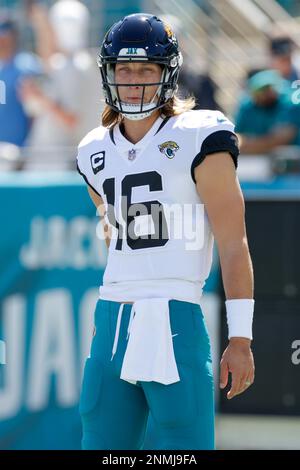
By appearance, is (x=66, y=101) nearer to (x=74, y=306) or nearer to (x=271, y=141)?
(x=271, y=141)

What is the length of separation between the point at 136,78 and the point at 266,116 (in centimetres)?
317

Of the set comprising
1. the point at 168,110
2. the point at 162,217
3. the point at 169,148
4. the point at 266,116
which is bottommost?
the point at 162,217

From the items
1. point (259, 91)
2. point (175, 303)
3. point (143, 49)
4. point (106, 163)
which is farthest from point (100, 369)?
point (259, 91)

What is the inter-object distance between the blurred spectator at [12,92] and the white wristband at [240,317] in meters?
3.78

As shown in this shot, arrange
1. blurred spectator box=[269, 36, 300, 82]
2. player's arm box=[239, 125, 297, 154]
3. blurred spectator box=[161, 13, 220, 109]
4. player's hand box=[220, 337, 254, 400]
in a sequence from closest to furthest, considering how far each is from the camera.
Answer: player's hand box=[220, 337, 254, 400], player's arm box=[239, 125, 297, 154], blurred spectator box=[269, 36, 300, 82], blurred spectator box=[161, 13, 220, 109]

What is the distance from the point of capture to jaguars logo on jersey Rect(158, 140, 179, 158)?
10.1ft

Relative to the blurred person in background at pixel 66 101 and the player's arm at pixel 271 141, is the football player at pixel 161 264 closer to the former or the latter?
the player's arm at pixel 271 141

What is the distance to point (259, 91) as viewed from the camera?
6.20 metres

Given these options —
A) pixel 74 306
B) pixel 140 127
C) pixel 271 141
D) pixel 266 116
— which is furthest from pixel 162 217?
pixel 266 116

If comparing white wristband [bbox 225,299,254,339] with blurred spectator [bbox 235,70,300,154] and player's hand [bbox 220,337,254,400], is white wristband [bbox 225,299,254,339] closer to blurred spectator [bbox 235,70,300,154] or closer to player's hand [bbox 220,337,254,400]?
player's hand [bbox 220,337,254,400]

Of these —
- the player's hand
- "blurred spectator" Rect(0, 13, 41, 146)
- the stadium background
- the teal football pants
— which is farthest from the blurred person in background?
the player's hand

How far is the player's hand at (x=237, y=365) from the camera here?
302 centimetres

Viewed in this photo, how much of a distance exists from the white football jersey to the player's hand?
0.20m

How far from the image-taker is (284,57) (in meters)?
6.36
